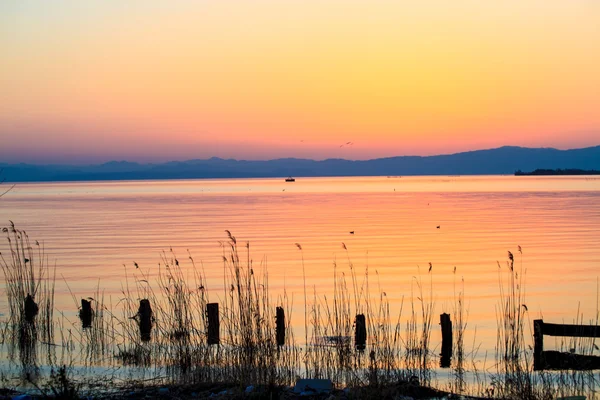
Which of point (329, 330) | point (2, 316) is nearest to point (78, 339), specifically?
point (2, 316)

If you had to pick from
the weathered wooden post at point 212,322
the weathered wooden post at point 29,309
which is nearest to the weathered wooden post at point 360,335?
the weathered wooden post at point 212,322

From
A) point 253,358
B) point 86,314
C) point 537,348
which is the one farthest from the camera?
point 86,314

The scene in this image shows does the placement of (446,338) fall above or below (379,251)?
above

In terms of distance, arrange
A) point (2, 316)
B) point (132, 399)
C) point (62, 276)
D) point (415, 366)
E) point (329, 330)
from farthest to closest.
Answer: point (62, 276), point (2, 316), point (329, 330), point (415, 366), point (132, 399)

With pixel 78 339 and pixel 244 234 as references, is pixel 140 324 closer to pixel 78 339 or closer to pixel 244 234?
pixel 78 339

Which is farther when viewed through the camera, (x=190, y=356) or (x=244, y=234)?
(x=244, y=234)

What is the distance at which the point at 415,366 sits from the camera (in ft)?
49.1

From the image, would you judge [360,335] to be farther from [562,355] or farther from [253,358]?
[562,355]

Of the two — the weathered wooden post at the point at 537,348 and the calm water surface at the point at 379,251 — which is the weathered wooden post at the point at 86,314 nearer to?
the calm water surface at the point at 379,251

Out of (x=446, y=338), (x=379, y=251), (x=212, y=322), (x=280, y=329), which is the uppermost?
(x=212, y=322)

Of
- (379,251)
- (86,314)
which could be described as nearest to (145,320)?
(86,314)

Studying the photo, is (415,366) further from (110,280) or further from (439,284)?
(110,280)

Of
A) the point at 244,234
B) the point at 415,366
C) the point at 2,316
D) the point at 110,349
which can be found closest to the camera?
the point at 415,366

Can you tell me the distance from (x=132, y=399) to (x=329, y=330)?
7.87 meters
